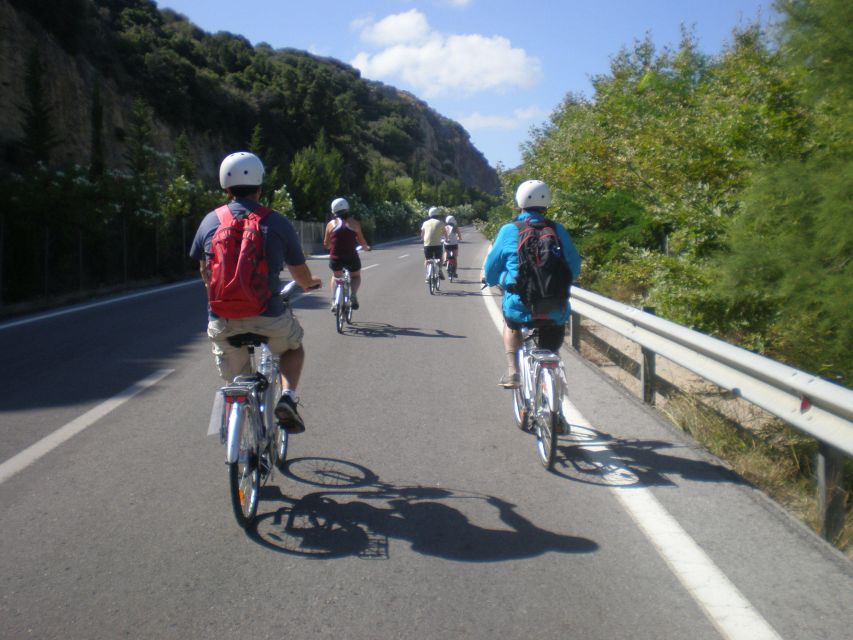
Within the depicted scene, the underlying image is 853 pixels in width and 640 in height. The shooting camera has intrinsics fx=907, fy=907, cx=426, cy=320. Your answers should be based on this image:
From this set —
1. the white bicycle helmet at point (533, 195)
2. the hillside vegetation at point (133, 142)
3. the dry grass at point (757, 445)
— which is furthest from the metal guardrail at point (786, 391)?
the hillside vegetation at point (133, 142)

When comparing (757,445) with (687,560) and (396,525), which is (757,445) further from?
(396,525)

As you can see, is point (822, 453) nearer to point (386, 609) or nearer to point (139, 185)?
point (386, 609)

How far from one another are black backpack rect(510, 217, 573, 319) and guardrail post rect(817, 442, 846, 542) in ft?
6.50

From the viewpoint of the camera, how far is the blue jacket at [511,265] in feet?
20.9

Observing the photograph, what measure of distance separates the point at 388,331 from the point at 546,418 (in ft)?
24.0

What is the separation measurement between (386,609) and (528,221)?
3.25m

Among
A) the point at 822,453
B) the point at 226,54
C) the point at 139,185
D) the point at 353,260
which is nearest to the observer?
the point at 822,453

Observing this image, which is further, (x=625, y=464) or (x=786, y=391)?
(x=625, y=464)

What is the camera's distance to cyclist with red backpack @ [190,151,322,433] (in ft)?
15.8

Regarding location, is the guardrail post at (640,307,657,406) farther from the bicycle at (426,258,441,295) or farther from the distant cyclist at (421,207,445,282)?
the distant cyclist at (421,207,445,282)

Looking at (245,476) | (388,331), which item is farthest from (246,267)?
(388,331)

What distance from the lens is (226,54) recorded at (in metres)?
82.3

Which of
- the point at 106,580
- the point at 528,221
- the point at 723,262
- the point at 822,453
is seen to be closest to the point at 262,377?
the point at 106,580

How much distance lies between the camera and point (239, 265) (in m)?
4.79
